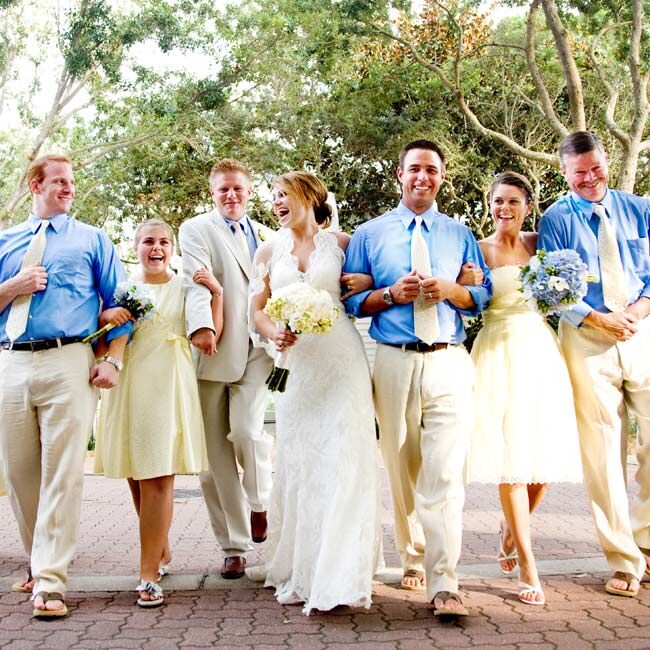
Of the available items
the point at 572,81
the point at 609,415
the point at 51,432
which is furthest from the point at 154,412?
the point at 572,81

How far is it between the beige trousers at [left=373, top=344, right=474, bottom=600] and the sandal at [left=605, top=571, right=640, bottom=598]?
1.15 m

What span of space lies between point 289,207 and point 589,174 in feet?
6.46

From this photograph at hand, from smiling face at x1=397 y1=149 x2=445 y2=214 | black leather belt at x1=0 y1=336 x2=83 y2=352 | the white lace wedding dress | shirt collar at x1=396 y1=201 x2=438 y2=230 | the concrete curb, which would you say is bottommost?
the concrete curb

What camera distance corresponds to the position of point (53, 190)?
→ 5484 millimetres

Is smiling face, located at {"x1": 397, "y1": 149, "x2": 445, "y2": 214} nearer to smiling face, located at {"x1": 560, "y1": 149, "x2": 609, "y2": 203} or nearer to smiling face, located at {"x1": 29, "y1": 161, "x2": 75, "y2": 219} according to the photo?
smiling face, located at {"x1": 560, "y1": 149, "x2": 609, "y2": 203}

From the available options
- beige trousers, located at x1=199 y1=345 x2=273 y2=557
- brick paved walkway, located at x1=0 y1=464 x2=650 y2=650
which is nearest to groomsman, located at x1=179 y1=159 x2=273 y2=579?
beige trousers, located at x1=199 y1=345 x2=273 y2=557

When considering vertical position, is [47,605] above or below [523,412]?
below

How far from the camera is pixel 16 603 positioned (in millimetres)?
5480

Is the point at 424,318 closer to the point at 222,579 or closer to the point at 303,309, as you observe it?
the point at 303,309

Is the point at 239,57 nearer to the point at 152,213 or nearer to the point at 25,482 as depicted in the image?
the point at 152,213

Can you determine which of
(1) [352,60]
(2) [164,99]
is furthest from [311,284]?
(1) [352,60]

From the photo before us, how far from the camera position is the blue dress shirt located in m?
6.35

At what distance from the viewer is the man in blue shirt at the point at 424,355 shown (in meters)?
5.09

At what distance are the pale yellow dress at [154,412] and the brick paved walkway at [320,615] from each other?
864 mm
